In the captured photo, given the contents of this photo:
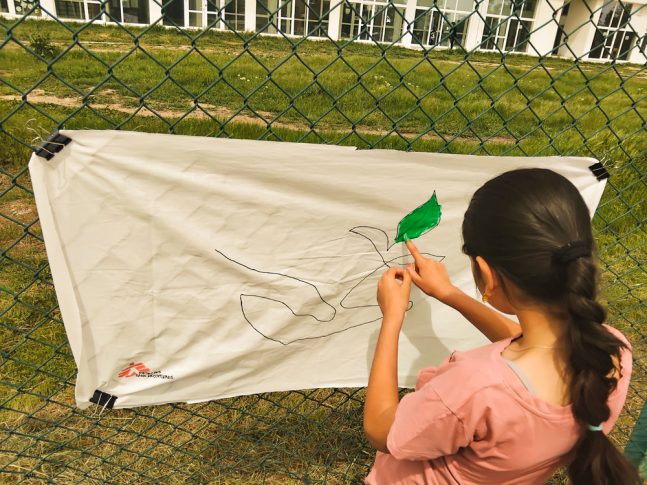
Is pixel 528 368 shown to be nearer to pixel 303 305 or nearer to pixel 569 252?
pixel 569 252

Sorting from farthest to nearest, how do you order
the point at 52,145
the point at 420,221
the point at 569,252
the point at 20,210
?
the point at 20,210
the point at 420,221
the point at 52,145
the point at 569,252

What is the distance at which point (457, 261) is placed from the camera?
5.04 ft

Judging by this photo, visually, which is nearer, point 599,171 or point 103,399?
point 103,399

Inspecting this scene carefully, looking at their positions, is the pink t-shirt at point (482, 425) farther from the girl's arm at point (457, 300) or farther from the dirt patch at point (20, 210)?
the dirt patch at point (20, 210)

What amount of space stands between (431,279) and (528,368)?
40 cm

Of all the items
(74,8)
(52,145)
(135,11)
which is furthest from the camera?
(135,11)

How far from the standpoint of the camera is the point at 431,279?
129 cm

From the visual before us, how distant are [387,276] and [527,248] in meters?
0.37

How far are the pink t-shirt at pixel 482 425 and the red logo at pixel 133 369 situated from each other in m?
0.72

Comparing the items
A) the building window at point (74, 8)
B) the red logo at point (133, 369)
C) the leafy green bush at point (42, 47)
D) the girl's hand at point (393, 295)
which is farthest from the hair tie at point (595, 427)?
the building window at point (74, 8)

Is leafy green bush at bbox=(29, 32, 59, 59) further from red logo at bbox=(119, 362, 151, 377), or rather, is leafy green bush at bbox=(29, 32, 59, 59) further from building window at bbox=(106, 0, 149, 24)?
red logo at bbox=(119, 362, 151, 377)

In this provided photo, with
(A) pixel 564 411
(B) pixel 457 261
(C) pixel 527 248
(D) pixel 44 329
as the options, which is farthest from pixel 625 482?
(D) pixel 44 329

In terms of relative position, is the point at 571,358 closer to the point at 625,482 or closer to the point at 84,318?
the point at 625,482

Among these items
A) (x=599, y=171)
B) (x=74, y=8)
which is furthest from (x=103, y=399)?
(x=74, y=8)
